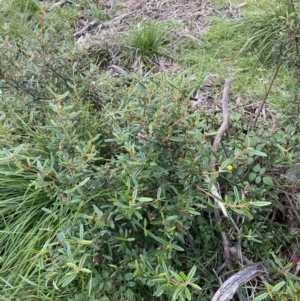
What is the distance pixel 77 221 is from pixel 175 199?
421 mm

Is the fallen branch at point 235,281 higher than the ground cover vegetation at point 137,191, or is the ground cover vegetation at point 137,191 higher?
the ground cover vegetation at point 137,191

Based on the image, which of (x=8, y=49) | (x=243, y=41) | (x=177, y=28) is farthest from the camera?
(x=177, y=28)

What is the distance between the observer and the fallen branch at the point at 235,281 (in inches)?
72.2

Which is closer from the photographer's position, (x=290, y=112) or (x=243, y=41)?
(x=290, y=112)

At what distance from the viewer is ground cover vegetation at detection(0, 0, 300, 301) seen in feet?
6.20

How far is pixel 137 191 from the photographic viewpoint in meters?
1.88

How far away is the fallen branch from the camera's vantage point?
6.02ft

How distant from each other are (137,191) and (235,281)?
0.53m

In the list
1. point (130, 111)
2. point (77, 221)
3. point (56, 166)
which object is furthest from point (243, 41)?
point (77, 221)

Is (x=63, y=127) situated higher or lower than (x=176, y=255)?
higher

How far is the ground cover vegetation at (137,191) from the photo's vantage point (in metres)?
1.89

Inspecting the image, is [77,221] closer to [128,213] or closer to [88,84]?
[128,213]

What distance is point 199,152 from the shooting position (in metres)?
1.91

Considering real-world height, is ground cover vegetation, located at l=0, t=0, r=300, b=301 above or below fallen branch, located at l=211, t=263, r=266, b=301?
above
